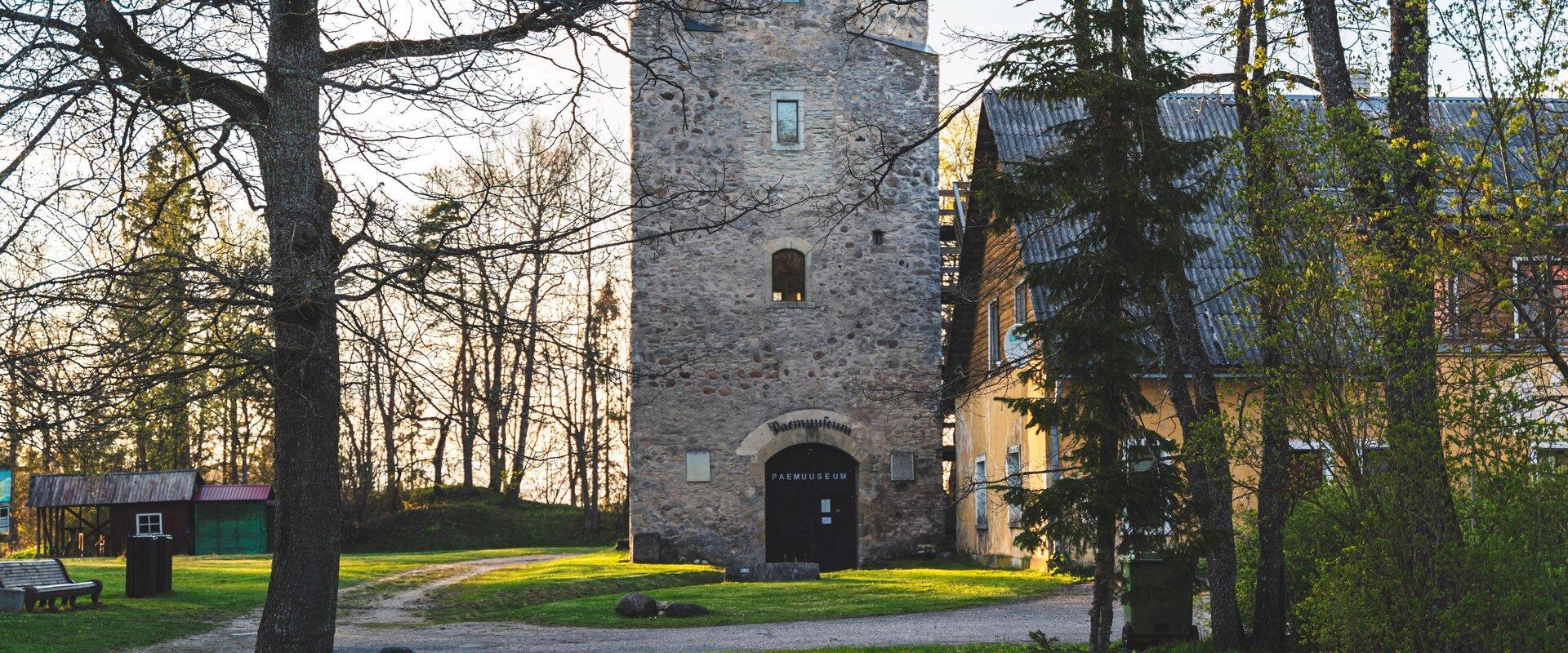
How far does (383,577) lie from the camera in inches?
899

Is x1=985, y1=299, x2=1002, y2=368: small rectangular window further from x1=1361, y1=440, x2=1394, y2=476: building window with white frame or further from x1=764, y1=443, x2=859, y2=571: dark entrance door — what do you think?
x1=1361, y1=440, x2=1394, y2=476: building window with white frame

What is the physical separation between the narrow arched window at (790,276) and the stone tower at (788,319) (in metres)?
0.03

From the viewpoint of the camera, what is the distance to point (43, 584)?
16250 millimetres

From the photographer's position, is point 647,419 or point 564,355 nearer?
point 564,355

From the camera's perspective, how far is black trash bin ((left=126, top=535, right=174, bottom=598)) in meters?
17.9

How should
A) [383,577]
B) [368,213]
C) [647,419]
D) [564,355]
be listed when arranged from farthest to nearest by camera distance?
1. [647,419]
2. [383,577]
3. [564,355]
4. [368,213]

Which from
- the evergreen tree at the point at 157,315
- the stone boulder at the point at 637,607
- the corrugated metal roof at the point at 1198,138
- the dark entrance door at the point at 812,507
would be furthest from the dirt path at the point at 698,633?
the dark entrance door at the point at 812,507

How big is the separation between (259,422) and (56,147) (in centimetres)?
3305

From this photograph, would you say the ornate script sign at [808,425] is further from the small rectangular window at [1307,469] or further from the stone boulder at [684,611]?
the small rectangular window at [1307,469]

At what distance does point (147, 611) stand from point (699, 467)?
10.3m

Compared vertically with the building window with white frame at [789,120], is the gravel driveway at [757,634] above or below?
below

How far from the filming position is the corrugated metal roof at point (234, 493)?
36.6 m

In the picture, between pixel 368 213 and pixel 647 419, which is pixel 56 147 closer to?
pixel 368 213

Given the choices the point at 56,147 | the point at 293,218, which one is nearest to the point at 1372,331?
the point at 293,218
